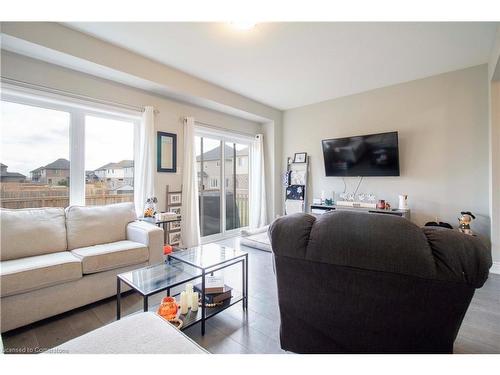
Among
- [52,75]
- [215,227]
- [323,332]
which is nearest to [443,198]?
[323,332]

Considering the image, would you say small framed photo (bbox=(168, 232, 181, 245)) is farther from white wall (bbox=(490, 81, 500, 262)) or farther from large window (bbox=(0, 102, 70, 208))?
white wall (bbox=(490, 81, 500, 262))

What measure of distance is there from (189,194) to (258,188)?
171 cm

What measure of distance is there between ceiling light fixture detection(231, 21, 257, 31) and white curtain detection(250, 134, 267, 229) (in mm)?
2674

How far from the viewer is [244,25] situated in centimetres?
220

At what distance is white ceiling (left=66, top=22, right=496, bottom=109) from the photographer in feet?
7.39

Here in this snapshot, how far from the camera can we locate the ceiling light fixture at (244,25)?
84.6 inches

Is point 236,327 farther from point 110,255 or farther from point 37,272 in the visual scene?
point 37,272

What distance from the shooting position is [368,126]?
155 inches

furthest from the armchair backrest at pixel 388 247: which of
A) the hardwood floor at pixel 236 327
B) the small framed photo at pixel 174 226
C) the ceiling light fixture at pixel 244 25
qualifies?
the small framed photo at pixel 174 226

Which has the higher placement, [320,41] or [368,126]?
[320,41]

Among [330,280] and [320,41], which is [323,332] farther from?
[320,41]

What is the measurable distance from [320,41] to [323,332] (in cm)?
263

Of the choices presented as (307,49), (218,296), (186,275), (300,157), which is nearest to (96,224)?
(186,275)
